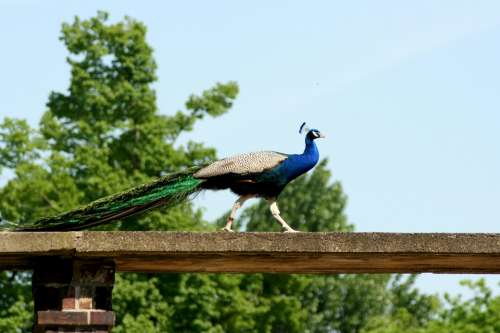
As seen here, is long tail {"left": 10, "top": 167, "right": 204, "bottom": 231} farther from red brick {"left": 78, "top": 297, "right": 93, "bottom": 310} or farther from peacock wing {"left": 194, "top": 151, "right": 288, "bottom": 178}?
red brick {"left": 78, "top": 297, "right": 93, "bottom": 310}

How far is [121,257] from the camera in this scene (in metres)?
10.9

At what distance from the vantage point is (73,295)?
1084cm

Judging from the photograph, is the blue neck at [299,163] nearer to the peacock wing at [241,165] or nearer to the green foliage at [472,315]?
the peacock wing at [241,165]

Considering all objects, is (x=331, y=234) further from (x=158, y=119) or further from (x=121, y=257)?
(x=158, y=119)

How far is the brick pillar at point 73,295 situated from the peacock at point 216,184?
2.94ft

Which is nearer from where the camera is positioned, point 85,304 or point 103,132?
point 85,304

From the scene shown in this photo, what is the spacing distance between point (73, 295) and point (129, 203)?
1422mm

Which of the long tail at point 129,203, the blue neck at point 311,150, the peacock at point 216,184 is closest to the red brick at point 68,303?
the long tail at point 129,203

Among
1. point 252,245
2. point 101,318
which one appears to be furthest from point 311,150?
point 101,318

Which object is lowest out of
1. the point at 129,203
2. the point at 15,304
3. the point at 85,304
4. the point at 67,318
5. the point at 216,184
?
the point at 67,318

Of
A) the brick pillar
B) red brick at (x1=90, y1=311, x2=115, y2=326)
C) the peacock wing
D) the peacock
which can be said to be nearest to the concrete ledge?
the brick pillar

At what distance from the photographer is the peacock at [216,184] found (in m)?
12.0

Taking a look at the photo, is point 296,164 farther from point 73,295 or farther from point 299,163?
point 73,295

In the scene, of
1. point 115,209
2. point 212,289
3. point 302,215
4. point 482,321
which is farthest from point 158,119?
point 115,209
